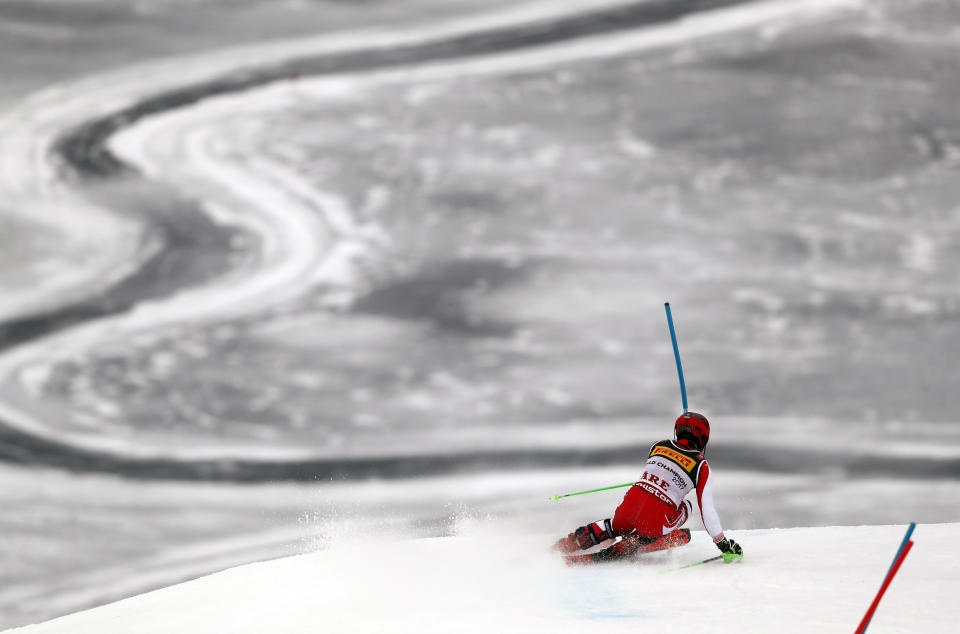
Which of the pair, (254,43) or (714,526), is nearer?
(714,526)

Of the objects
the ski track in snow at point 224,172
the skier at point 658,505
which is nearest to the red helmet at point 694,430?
the skier at point 658,505

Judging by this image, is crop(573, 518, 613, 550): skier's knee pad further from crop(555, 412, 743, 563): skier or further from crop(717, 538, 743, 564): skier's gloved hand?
crop(717, 538, 743, 564): skier's gloved hand

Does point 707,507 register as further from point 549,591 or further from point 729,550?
point 549,591

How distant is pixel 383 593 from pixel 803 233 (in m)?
1.77

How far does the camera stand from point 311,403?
2336mm

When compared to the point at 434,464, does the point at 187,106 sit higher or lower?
higher

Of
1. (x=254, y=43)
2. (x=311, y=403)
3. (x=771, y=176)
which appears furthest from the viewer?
(x=254, y=43)

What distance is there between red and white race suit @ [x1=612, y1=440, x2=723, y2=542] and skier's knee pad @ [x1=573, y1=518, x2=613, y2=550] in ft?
0.04

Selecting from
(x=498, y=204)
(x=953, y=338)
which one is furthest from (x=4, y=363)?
(x=953, y=338)

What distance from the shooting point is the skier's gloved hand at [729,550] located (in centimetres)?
144

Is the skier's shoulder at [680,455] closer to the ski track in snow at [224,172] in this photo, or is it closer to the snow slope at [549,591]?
the snow slope at [549,591]

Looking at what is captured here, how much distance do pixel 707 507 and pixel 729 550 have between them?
66mm

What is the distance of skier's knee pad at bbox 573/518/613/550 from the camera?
4.94 feet

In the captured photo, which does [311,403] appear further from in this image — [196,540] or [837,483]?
[837,483]
